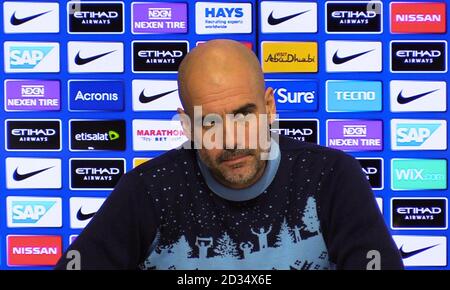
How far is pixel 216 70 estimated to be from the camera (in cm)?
83

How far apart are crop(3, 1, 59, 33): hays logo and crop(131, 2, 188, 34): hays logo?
0.27 m

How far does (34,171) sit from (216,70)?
1.18m

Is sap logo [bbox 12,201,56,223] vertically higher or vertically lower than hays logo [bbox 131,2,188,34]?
lower

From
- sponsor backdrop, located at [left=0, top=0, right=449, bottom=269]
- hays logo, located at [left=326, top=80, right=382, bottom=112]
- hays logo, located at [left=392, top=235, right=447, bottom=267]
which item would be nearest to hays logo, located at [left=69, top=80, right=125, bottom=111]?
sponsor backdrop, located at [left=0, top=0, right=449, bottom=269]

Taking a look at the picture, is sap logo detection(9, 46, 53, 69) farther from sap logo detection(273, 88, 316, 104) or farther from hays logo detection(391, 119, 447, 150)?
hays logo detection(391, 119, 447, 150)

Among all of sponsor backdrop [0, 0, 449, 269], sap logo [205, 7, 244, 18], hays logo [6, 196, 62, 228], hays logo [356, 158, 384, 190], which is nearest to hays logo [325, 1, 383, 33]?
sponsor backdrop [0, 0, 449, 269]

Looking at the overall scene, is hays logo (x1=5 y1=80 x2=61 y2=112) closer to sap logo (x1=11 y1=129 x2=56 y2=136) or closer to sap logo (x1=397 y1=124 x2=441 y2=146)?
sap logo (x1=11 y1=129 x2=56 y2=136)

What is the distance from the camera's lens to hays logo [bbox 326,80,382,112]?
5.74 ft

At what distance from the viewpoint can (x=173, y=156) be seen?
3.11ft

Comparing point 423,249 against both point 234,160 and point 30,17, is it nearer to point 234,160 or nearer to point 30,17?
point 234,160

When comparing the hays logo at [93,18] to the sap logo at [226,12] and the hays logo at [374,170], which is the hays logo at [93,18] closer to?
the sap logo at [226,12]

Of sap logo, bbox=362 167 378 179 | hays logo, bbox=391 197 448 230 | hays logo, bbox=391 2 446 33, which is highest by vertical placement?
hays logo, bbox=391 2 446 33

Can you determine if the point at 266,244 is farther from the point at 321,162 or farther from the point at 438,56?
the point at 438,56

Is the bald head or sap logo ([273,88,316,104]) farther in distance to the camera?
sap logo ([273,88,316,104])
